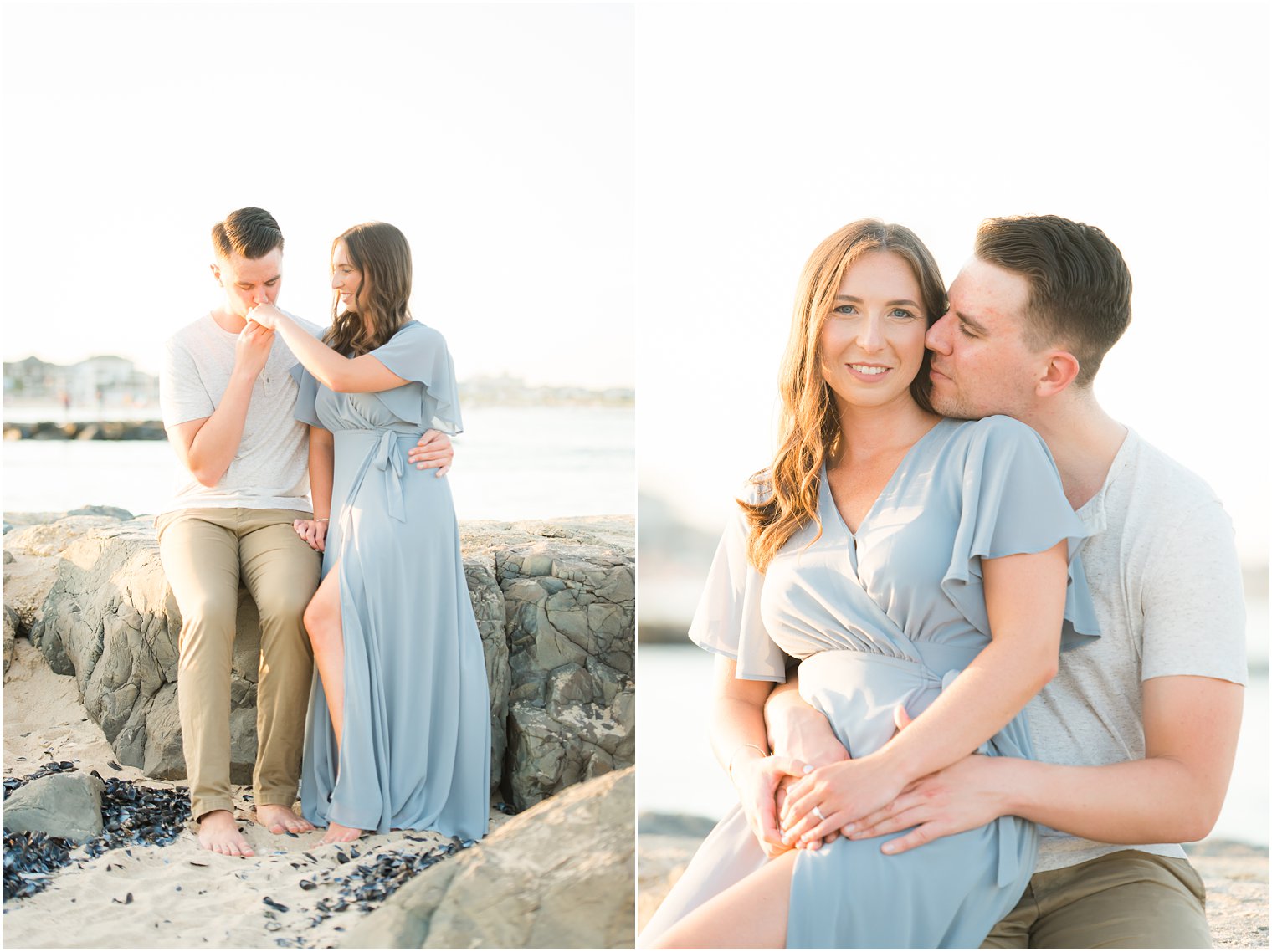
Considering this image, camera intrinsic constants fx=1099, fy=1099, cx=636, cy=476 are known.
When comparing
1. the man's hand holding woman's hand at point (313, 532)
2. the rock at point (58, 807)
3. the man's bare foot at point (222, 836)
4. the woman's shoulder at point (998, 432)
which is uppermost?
the woman's shoulder at point (998, 432)

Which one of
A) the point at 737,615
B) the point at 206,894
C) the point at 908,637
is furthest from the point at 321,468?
the point at 908,637

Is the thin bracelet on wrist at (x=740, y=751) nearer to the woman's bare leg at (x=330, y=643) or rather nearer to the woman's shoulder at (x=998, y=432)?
the woman's shoulder at (x=998, y=432)

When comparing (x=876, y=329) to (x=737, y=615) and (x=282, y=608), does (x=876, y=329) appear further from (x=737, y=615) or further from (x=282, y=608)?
(x=282, y=608)

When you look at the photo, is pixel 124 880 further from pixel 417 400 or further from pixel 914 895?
pixel 914 895

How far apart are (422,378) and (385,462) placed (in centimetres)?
32

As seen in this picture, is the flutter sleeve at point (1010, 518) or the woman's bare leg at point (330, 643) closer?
the flutter sleeve at point (1010, 518)

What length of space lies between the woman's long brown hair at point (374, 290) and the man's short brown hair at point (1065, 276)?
222cm

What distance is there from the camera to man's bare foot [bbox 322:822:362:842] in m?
3.53

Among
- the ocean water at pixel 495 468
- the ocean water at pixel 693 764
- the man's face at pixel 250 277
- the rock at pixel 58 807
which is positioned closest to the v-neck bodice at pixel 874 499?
the man's face at pixel 250 277

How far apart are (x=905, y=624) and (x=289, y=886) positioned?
199 cm

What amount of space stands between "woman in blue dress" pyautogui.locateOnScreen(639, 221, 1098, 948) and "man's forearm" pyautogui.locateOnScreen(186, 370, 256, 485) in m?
1.96

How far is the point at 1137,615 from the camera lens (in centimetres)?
228

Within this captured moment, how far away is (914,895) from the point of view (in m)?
2.04

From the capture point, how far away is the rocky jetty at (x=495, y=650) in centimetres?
396
